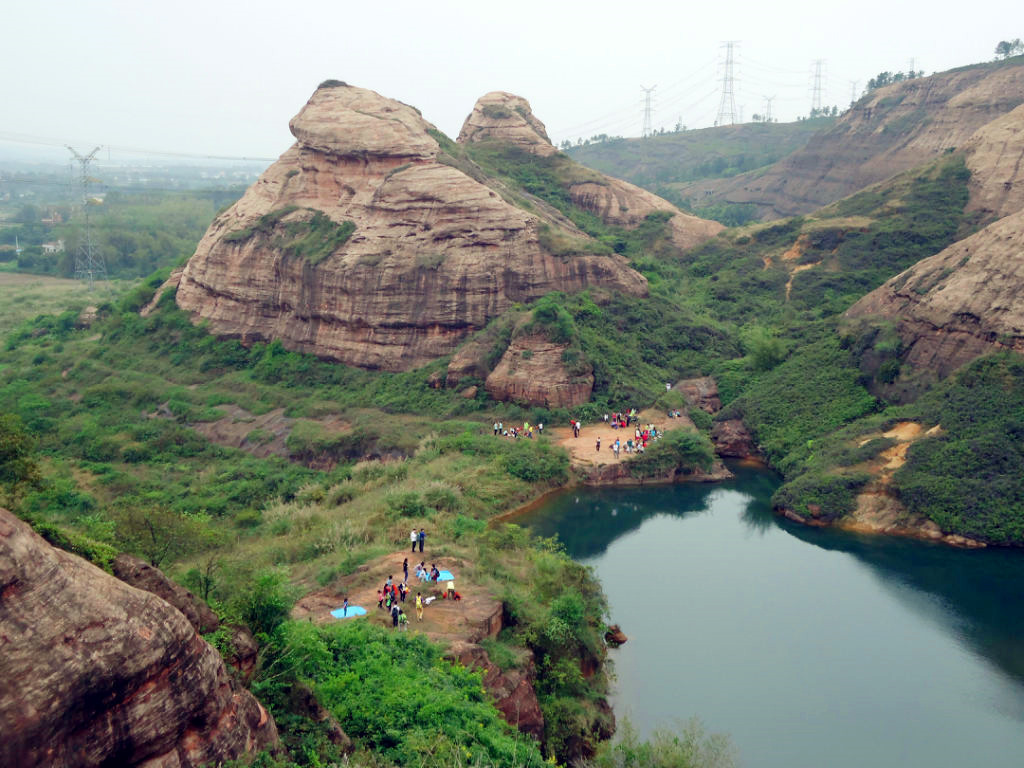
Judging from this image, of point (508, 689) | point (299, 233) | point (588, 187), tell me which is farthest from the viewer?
point (588, 187)

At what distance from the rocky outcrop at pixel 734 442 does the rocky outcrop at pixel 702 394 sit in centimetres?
186

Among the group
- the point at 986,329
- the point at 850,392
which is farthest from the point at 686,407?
the point at 986,329

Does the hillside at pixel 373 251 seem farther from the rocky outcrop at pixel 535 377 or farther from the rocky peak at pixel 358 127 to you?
the rocky outcrop at pixel 535 377

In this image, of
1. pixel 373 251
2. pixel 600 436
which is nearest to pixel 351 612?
pixel 600 436

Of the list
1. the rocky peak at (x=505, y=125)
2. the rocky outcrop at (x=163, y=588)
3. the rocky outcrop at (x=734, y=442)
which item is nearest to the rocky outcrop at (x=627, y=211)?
the rocky peak at (x=505, y=125)

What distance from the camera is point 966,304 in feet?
108

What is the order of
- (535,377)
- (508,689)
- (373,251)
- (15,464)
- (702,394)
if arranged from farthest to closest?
(373,251) < (702,394) < (535,377) < (508,689) < (15,464)

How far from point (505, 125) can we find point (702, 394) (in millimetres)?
29922

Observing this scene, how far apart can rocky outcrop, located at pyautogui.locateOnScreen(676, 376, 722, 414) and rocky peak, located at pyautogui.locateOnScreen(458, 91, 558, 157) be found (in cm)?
2673

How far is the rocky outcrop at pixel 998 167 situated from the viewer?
4797 cm

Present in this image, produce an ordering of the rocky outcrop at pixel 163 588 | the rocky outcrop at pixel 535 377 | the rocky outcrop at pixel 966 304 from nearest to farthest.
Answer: the rocky outcrop at pixel 163 588 → the rocky outcrop at pixel 966 304 → the rocky outcrop at pixel 535 377

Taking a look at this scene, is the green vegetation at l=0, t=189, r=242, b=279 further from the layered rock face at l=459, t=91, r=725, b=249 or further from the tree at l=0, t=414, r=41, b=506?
the tree at l=0, t=414, r=41, b=506

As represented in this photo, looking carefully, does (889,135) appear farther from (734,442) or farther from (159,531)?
(159,531)

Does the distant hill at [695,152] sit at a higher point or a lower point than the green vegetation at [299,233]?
higher
